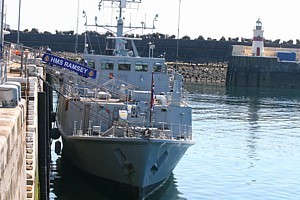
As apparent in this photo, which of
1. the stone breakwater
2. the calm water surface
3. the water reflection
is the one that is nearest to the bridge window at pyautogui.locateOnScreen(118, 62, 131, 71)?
the calm water surface

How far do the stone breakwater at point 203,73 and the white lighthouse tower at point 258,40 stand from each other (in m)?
6.69

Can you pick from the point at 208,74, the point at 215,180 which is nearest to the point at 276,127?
the point at 215,180

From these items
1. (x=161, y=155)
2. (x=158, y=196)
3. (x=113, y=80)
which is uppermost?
(x=113, y=80)

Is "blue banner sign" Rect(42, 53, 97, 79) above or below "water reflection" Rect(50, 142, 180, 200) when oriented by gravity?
above

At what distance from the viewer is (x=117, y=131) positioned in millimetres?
23422

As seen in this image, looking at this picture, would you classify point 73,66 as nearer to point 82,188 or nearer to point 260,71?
point 82,188

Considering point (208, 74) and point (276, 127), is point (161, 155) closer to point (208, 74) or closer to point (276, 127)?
point (276, 127)

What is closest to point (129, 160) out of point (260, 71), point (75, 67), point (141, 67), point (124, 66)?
point (75, 67)

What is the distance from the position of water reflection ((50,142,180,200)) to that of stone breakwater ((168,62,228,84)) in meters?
78.3

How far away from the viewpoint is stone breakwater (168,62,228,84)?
106875 mm

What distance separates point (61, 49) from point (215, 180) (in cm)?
8904

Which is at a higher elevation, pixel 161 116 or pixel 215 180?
pixel 161 116

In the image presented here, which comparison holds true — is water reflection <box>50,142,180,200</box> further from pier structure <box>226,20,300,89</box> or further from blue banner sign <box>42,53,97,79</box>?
pier structure <box>226,20,300,89</box>

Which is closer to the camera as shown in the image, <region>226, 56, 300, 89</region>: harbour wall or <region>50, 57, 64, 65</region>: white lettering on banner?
<region>50, 57, 64, 65</region>: white lettering on banner
